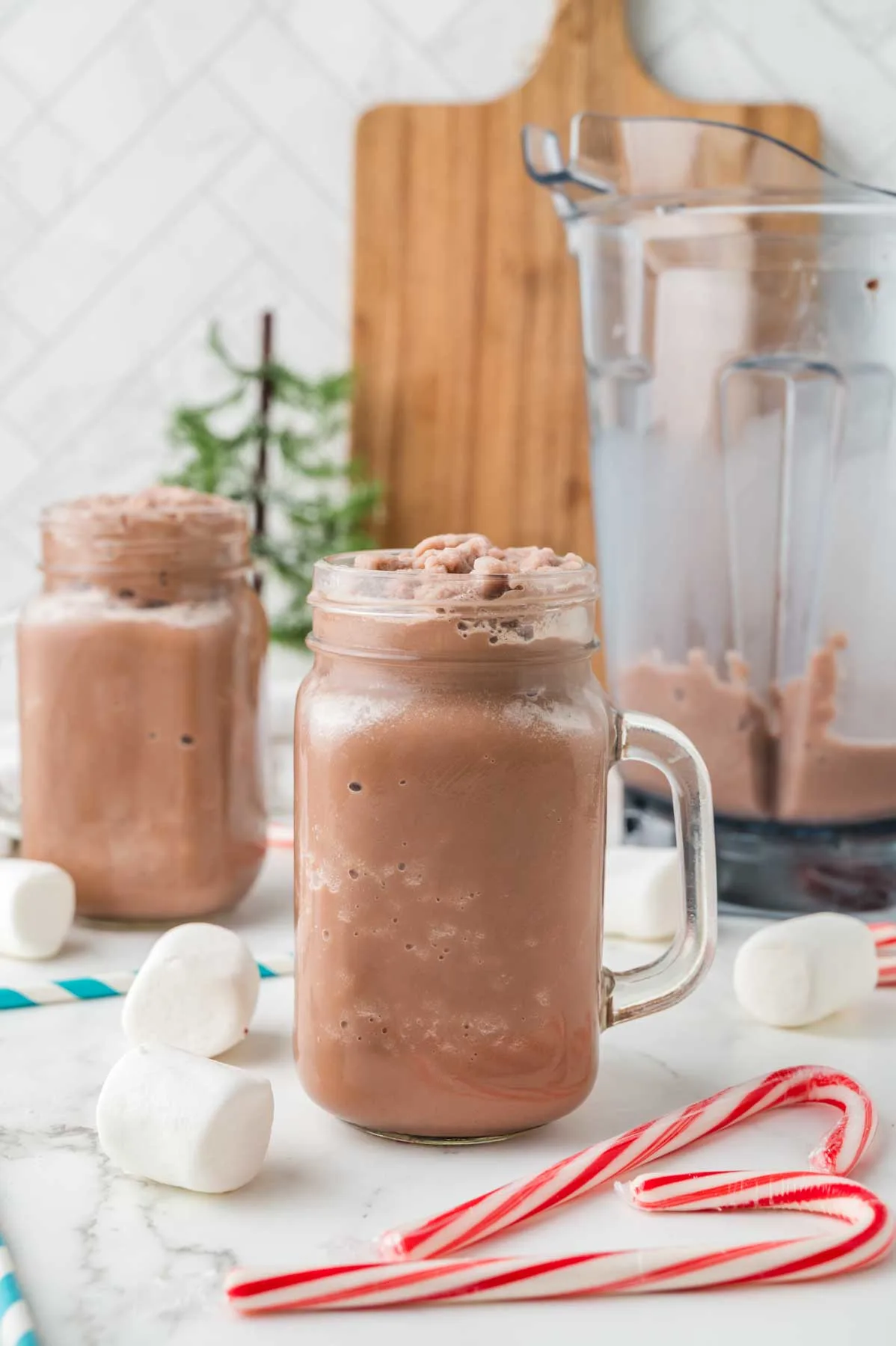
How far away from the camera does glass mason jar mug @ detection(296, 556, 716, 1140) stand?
2.18ft

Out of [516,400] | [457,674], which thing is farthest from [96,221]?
[457,674]

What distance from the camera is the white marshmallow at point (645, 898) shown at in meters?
0.99

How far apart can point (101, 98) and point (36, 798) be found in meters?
1.14

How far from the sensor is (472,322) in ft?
5.80

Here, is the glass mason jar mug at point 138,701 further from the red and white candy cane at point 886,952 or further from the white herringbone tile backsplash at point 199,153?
the white herringbone tile backsplash at point 199,153

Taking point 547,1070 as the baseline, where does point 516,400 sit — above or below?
above

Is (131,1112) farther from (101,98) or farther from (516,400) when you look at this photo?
(101,98)

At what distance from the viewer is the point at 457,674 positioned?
670 mm

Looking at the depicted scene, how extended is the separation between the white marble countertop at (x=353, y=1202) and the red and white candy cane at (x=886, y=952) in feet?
0.10

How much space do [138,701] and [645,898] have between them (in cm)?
37

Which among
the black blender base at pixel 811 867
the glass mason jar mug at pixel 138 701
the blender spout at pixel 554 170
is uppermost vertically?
the blender spout at pixel 554 170

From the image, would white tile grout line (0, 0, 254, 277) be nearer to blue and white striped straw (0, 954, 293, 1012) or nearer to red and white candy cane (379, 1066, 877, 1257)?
blue and white striped straw (0, 954, 293, 1012)

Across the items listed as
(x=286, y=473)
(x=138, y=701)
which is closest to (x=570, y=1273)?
(x=138, y=701)

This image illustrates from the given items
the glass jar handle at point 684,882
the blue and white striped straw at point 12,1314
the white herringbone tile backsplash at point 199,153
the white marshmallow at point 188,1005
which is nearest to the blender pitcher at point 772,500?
the glass jar handle at point 684,882
